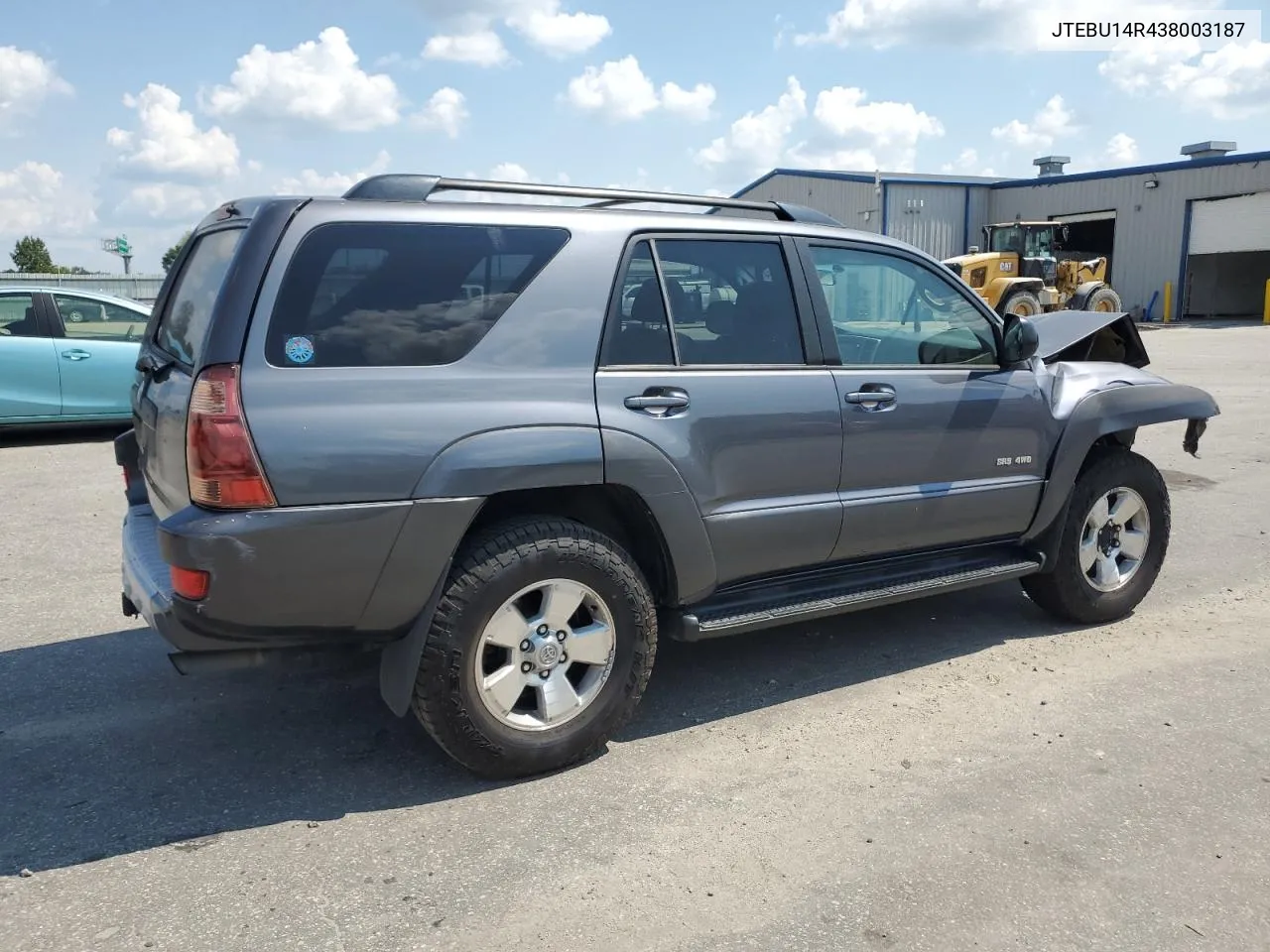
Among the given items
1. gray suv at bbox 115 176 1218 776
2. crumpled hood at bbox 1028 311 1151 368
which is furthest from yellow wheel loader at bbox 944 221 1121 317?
gray suv at bbox 115 176 1218 776

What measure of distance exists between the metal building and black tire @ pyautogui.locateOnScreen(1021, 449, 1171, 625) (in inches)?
1326

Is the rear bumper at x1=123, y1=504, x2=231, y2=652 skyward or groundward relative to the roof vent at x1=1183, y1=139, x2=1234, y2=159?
groundward

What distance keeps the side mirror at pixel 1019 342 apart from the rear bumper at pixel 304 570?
2571 millimetres

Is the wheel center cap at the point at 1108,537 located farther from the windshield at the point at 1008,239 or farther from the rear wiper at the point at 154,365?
the windshield at the point at 1008,239

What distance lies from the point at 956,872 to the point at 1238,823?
3.19 ft

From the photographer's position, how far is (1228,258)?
39.3 meters

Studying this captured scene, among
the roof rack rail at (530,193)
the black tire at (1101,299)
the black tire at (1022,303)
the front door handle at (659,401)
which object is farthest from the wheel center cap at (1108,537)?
the black tire at (1101,299)

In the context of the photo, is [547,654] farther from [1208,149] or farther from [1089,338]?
[1208,149]

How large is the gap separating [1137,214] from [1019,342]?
38431mm

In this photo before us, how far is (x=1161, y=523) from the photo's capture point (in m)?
5.18

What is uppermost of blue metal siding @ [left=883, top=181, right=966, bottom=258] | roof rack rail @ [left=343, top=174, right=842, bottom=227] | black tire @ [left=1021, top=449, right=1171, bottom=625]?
blue metal siding @ [left=883, top=181, right=966, bottom=258]

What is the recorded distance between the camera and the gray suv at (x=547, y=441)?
3082 millimetres

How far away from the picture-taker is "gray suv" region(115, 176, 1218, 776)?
3082mm

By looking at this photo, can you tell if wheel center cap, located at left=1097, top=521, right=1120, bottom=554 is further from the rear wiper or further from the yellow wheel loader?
the yellow wheel loader
